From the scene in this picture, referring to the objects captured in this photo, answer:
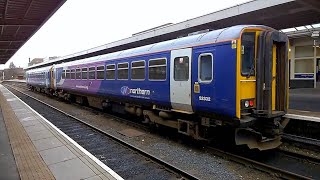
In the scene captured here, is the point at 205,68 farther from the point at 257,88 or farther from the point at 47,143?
the point at 47,143

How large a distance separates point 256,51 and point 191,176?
346 cm

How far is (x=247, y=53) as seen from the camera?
7.47m

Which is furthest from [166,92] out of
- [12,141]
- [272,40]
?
[12,141]

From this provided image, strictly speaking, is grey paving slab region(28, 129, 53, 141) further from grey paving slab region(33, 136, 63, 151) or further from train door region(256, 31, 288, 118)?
train door region(256, 31, 288, 118)

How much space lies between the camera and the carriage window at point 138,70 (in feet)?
35.7

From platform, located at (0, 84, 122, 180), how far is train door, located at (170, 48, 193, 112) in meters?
2.94

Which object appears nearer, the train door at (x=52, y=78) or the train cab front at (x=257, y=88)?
the train cab front at (x=257, y=88)

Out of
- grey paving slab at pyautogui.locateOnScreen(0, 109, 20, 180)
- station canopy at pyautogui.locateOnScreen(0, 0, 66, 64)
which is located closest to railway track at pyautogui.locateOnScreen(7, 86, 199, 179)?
grey paving slab at pyautogui.locateOnScreen(0, 109, 20, 180)

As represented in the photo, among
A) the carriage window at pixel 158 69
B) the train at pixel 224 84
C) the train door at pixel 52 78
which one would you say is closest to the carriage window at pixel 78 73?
the train door at pixel 52 78

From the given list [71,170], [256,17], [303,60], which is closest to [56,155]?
[71,170]

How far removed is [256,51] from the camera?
7500 mm

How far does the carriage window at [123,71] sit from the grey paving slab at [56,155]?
467 cm

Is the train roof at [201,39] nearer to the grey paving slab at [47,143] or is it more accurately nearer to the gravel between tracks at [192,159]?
the gravel between tracks at [192,159]

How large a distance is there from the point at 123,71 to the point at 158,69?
2.94 m
